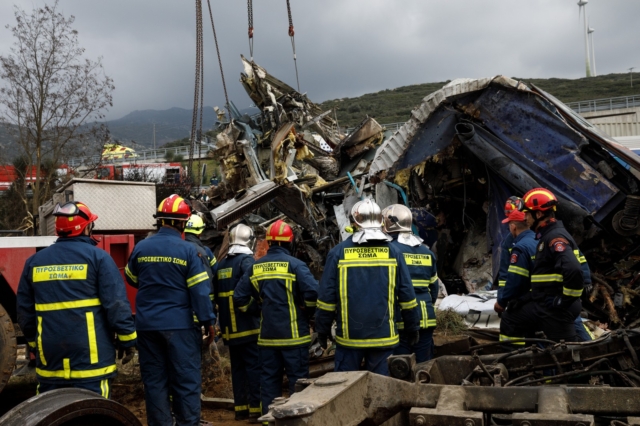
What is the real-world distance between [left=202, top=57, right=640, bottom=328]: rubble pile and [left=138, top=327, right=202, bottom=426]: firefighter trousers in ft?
18.7

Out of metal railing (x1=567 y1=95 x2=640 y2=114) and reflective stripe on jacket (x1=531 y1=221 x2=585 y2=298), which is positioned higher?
metal railing (x1=567 y1=95 x2=640 y2=114)

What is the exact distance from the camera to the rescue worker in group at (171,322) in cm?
474

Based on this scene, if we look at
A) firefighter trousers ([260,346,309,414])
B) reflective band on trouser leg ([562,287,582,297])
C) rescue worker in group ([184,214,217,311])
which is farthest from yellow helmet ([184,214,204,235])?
reflective band on trouser leg ([562,287,582,297])

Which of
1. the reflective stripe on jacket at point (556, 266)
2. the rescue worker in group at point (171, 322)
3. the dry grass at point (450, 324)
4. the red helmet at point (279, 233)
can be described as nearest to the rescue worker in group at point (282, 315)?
the red helmet at point (279, 233)

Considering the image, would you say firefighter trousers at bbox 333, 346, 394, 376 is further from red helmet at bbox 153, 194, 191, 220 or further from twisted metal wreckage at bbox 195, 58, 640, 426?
red helmet at bbox 153, 194, 191, 220

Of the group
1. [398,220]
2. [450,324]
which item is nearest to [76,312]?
[398,220]

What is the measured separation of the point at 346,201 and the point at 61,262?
7.55 m

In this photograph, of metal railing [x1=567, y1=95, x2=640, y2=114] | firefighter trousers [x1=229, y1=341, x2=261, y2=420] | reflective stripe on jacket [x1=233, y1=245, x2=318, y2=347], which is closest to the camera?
reflective stripe on jacket [x1=233, y1=245, x2=318, y2=347]

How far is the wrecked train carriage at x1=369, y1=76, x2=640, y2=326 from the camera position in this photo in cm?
845

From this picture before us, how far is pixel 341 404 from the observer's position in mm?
2770

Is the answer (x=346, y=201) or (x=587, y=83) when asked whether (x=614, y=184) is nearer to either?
(x=346, y=201)

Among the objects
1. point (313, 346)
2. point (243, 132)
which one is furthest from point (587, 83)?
point (313, 346)

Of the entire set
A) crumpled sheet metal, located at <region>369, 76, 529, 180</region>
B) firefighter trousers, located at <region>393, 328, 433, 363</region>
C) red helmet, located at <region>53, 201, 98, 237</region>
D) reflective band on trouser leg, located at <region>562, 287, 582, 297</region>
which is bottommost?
firefighter trousers, located at <region>393, 328, 433, 363</region>

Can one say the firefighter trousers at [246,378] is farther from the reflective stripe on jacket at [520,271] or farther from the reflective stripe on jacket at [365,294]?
the reflective stripe on jacket at [520,271]
